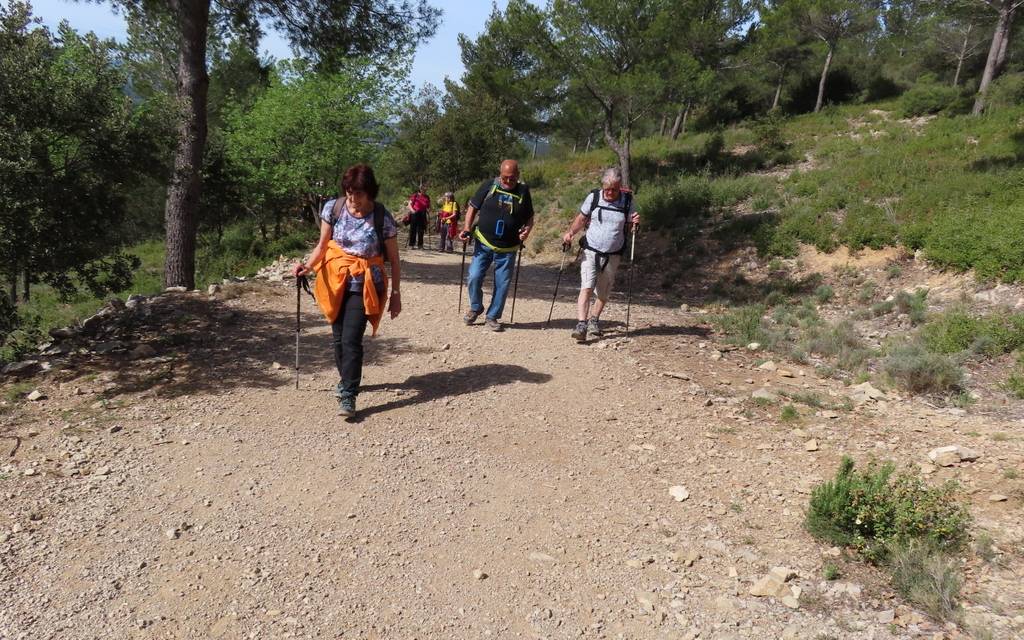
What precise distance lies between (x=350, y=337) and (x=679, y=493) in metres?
2.74

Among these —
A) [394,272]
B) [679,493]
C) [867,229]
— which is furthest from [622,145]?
[679,493]

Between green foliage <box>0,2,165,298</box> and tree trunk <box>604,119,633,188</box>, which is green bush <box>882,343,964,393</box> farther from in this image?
tree trunk <box>604,119,633,188</box>

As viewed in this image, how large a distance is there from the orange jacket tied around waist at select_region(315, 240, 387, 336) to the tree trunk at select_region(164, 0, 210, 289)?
4965mm

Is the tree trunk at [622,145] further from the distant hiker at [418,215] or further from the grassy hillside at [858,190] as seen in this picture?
the distant hiker at [418,215]

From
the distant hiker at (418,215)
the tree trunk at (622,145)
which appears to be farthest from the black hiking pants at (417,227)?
→ the tree trunk at (622,145)

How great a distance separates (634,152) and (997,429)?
22.5 m

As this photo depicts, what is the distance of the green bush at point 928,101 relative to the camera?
2208 cm

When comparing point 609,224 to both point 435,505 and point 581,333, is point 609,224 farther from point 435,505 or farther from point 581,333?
point 435,505

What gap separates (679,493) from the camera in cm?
432

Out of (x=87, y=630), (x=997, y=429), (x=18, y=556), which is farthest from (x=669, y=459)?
(x=18, y=556)

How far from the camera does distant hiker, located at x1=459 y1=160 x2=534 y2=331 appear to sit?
7.18 metres

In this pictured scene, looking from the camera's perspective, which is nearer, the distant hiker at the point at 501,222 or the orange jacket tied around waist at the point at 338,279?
the orange jacket tied around waist at the point at 338,279

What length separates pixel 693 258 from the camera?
40.9 ft

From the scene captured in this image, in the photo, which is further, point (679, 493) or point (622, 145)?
point (622, 145)
